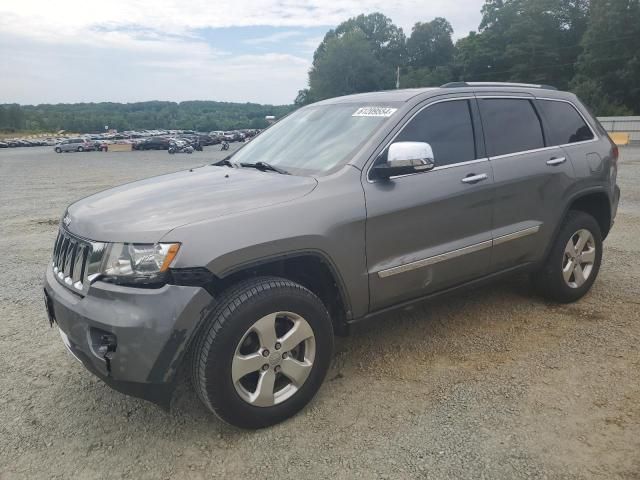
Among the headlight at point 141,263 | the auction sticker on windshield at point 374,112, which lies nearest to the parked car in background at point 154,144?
the auction sticker on windshield at point 374,112

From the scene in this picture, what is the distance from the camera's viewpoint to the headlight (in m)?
2.39

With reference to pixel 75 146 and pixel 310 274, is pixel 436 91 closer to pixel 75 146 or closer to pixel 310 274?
pixel 310 274

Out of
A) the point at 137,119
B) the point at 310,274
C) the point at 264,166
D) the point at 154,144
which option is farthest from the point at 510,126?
the point at 137,119

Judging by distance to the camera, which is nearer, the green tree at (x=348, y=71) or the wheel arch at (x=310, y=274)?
the wheel arch at (x=310, y=274)

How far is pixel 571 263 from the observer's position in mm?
4203

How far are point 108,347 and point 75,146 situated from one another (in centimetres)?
5001

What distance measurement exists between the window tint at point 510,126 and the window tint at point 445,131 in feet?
0.60

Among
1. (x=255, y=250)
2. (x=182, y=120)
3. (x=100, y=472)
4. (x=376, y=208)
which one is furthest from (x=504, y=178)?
(x=182, y=120)

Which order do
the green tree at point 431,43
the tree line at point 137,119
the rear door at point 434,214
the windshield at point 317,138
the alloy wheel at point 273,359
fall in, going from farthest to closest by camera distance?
the tree line at point 137,119 → the green tree at point 431,43 → the windshield at point 317,138 → the rear door at point 434,214 → the alloy wheel at point 273,359

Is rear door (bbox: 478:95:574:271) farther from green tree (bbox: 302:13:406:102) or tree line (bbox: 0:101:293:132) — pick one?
tree line (bbox: 0:101:293:132)

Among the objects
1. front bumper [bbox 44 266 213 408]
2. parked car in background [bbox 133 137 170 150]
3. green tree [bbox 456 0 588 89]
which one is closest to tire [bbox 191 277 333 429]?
front bumper [bbox 44 266 213 408]

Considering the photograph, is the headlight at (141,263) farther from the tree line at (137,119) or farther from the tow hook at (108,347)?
the tree line at (137,119)

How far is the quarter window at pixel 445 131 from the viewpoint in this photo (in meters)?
3.32

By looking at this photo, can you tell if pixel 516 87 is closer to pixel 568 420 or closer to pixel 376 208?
pixel 376 208
